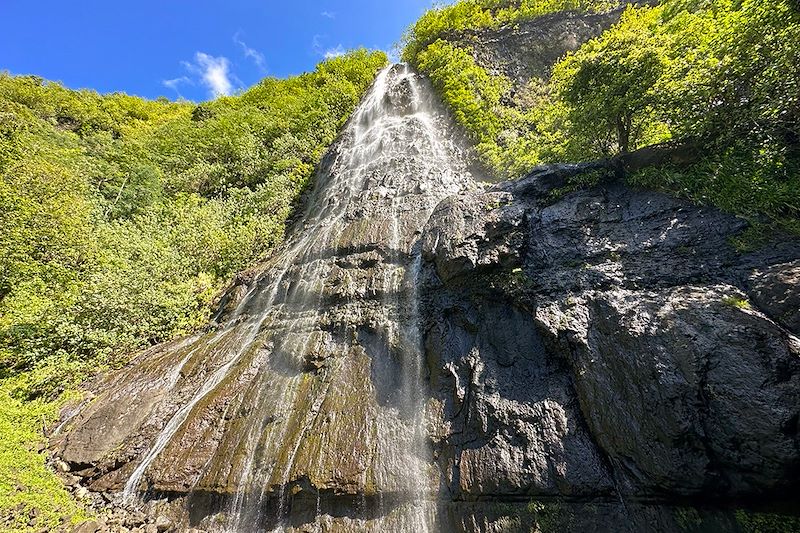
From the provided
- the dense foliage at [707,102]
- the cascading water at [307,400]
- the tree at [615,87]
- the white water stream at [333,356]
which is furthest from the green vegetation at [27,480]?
the tree at [615,87]

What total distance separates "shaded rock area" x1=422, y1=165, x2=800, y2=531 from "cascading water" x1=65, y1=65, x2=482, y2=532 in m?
0.80

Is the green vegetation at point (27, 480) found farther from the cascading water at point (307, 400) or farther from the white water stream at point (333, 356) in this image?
the white water stream at point (333, 356)

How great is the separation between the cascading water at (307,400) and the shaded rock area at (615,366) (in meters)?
0.80

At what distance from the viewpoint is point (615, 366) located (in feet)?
14.6

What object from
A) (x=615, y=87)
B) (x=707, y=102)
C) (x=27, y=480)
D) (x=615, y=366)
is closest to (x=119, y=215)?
(x=27, y=480)

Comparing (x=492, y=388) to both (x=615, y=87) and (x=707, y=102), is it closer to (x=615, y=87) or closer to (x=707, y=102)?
(x=707, y=102)

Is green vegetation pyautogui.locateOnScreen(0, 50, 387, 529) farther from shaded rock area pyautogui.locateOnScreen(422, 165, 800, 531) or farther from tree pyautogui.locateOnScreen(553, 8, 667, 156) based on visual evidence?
tree pyautogui.locateOnScreen(553, 8, 667, 156)

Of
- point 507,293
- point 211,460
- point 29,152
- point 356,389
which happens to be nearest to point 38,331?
point 211,460

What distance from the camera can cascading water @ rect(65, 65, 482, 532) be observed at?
5.30 meters

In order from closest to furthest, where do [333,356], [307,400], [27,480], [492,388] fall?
[492,388]
[27,480]
[307,400]
[333,356]

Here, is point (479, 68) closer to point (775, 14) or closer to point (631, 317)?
point (775, 14)

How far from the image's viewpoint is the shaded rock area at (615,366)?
139 inches

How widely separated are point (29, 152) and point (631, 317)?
20580mm

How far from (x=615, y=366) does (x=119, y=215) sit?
18.7 metres
